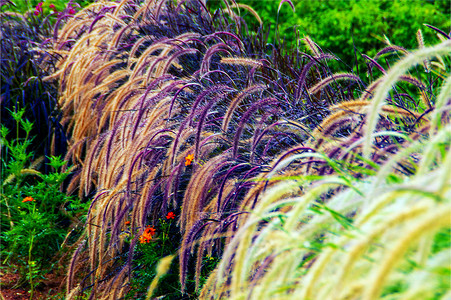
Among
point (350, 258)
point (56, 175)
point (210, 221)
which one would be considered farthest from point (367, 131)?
point (56, 175)

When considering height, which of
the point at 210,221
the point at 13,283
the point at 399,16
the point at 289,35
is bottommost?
the point at 13,283

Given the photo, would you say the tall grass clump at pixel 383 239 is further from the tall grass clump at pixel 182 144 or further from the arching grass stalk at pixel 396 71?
the tall grass clump at pixel 182 144

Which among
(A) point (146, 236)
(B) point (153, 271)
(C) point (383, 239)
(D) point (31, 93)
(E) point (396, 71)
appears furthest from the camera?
(D) point (31, 93)

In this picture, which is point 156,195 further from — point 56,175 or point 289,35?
point 289,35

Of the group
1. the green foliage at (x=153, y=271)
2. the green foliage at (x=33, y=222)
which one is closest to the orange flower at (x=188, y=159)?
the green foliage at (x=153, y=271)

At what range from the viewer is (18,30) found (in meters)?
5.69

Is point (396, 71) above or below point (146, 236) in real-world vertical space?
above

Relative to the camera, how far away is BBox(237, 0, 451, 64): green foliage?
601 cm

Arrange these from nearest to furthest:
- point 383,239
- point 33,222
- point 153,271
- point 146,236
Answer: point 383,239 → point 146,236 → point 153,271 → point 33,222

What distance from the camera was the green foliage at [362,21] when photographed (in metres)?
6.01

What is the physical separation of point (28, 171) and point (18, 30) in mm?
3139

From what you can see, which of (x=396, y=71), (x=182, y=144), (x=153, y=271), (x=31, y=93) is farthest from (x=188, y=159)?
(x=31, y=93)

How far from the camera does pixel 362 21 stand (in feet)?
20.5

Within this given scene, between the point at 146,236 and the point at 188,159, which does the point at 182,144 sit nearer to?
the point at 188,159
